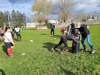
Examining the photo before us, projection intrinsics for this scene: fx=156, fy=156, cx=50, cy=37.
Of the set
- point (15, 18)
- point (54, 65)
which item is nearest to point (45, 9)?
point (15, 18)

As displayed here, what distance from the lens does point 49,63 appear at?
7656mm

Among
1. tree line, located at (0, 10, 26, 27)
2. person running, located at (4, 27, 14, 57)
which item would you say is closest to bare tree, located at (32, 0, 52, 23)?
tree line, located at (0, 10, 26, 27)

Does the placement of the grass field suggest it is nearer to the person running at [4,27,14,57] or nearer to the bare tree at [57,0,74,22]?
the person running at [4,27,14,57]

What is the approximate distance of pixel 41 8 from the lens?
53.5 m

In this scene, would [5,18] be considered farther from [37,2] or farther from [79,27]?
[79,27]

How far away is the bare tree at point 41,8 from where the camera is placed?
53.2m

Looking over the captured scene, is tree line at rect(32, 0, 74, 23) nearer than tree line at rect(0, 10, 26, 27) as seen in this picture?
Yes

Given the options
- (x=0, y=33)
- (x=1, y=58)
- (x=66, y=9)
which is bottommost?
(x=1, y=58)

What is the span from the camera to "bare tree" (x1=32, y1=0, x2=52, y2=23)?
53219 mm

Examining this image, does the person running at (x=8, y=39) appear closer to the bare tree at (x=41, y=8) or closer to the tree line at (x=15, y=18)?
the bare tree at (x=41, y=8)

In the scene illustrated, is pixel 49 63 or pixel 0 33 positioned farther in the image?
pixel 0 33

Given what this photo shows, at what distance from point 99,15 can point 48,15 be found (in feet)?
56.3

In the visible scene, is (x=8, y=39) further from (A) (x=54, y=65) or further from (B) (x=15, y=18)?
(B) (x=15, y=18)

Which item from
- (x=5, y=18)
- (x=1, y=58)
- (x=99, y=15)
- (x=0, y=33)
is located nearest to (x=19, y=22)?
(x=5, y=18)
